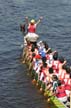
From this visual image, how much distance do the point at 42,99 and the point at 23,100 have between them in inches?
61.6

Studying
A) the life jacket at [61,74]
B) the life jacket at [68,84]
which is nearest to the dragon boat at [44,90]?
the life jacket at [68,84]

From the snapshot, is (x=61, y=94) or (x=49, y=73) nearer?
(x=61, y=94)

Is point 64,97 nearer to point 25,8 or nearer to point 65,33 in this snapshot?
point 65,33

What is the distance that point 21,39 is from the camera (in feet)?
171

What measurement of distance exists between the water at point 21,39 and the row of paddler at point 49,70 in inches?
48.9

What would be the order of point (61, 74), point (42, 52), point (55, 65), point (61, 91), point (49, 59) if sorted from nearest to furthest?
1. point (61, 91)
2. point (61, 74)
3. point (55, 65)
4. point (49, 59)
5. point (42, 52)

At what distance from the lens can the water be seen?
38997mm

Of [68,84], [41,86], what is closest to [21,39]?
[41,86]

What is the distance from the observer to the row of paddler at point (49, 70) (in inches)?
1400

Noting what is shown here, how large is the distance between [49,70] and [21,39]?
49.1 feet

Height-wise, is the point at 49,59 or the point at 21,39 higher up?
the point at 49,59

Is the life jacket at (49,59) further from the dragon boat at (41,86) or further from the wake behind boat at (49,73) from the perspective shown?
the dragon boat at (41,86)

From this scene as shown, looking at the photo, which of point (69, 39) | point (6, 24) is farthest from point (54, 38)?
point (6, 24)

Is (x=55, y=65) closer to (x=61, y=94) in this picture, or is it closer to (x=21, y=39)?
(x=61, y=94)
